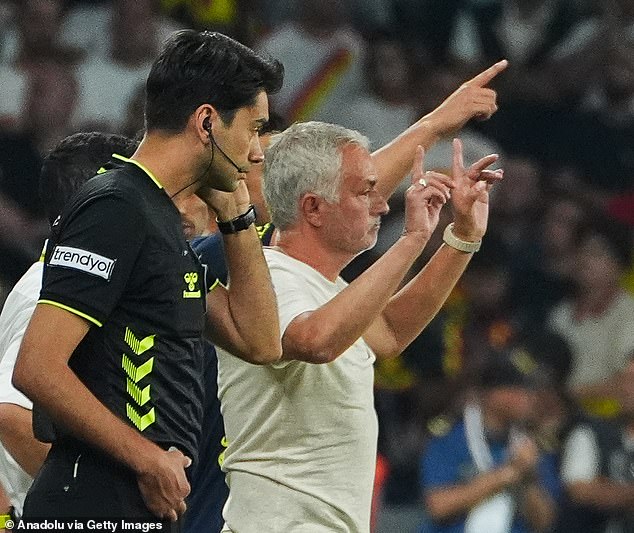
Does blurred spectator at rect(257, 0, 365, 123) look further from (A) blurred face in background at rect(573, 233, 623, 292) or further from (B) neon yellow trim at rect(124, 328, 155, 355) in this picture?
(B) neon yellow trim at rect(124, 328, 155, 355)

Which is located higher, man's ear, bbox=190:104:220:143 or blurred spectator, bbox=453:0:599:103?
man's ear, bbox=190:104:220:143

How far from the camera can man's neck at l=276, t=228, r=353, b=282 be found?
361cm

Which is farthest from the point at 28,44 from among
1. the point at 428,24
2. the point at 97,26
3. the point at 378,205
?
the point at 378,205

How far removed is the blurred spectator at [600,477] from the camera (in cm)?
648

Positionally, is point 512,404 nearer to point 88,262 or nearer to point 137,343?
point 137,343

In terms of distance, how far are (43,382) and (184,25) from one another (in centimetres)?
547

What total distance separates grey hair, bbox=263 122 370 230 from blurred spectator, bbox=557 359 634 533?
3203mm

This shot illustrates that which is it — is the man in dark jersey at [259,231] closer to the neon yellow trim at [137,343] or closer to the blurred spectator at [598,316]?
the neon yellow trim at [137,343]

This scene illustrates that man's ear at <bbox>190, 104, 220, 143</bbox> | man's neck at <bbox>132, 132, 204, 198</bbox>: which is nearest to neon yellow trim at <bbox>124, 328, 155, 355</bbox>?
man's neck at <bbox>132, 132, 204, 198</bbox>

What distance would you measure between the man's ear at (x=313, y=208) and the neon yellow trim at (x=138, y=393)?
87cm

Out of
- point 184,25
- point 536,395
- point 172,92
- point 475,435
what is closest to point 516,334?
point 536,395

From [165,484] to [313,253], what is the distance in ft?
3.17

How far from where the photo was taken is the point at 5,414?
3.45 metres

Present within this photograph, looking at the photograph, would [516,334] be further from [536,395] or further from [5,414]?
Answer: [5,414]
